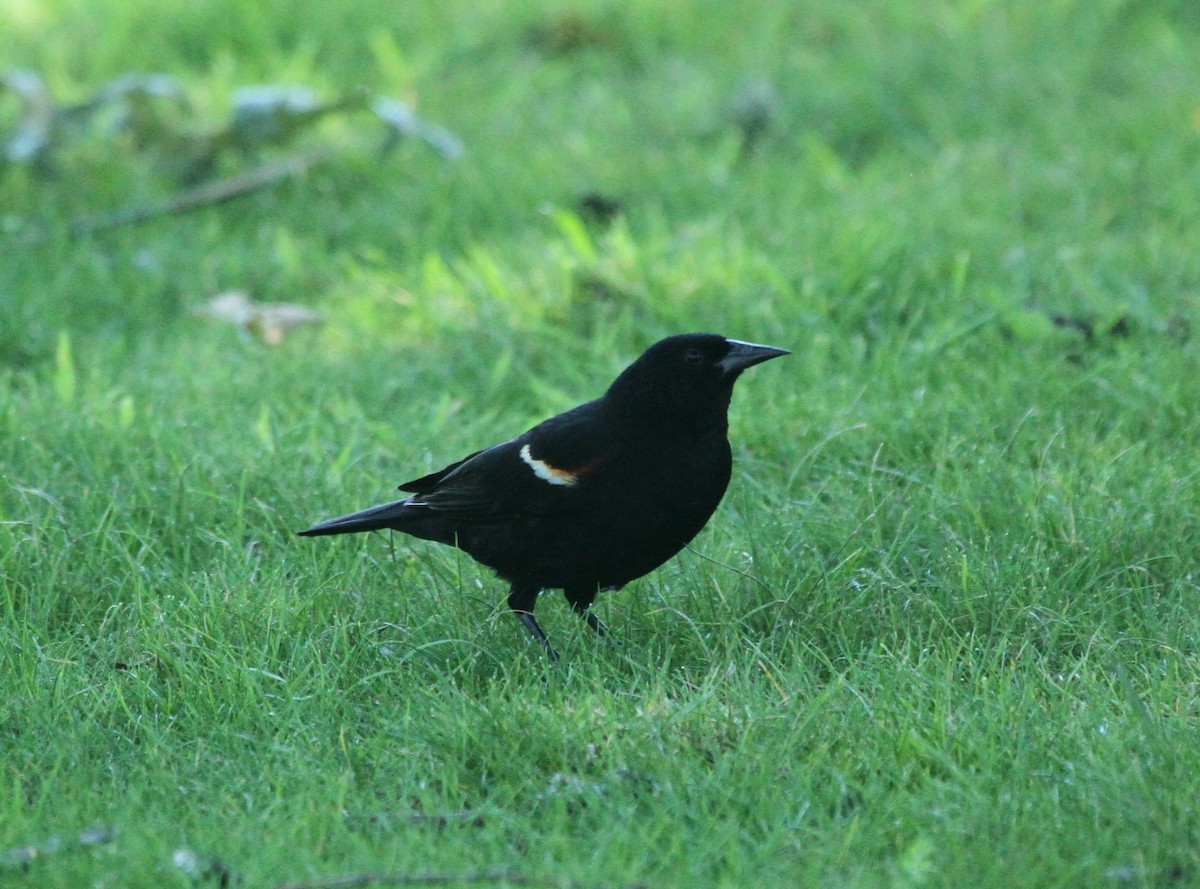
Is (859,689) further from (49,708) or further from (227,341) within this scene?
(227,341)

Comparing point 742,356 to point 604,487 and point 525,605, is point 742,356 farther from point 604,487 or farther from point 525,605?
point 525,605

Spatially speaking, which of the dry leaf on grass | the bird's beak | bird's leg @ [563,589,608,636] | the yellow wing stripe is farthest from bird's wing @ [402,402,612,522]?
the dry leaf on grass

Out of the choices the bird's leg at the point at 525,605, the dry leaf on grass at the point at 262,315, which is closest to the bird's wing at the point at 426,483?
the bird's leg at the point at 525,605

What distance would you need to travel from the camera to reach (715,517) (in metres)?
4.27

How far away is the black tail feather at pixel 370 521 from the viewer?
12.4 feet

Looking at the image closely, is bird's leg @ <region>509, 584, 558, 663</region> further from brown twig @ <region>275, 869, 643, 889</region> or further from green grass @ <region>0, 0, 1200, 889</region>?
brown twig @ <region>275, 869, 643, 889</region>

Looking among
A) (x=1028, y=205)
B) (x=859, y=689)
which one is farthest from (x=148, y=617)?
(x=1028, y=205)

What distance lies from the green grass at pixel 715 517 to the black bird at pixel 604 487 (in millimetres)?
188

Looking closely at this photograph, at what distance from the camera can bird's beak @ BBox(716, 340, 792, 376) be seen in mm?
3615

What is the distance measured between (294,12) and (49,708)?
6.49 m

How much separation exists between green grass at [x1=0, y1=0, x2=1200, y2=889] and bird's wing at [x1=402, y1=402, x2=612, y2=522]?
0.94 feet

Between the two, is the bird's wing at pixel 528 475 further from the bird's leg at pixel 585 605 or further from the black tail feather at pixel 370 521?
the bird's leg at pixel 585 605

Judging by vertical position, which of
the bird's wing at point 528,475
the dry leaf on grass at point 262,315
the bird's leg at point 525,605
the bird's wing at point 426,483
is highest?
the bird's wing at point 528,475

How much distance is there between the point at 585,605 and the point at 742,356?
2.51 feet
